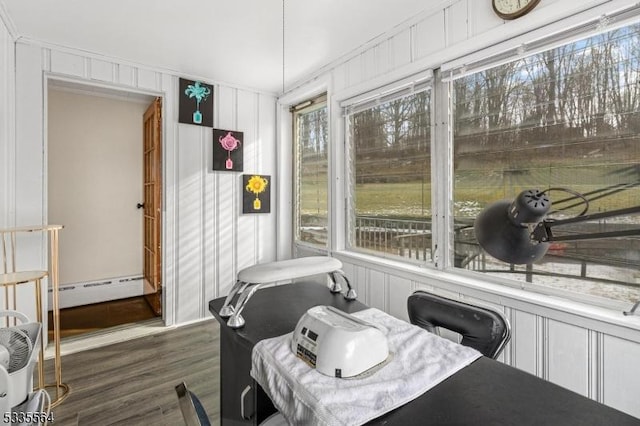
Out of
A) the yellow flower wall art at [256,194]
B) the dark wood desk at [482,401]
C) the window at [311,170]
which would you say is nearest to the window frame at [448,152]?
the window at [311,170]

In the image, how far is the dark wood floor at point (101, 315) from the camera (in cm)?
326

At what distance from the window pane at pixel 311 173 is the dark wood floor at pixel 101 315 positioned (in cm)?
199

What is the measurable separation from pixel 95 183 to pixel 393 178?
143 inches

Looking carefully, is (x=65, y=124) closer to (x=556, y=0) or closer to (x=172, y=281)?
(x=172, y=281)

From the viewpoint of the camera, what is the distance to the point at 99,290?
4.07 metres

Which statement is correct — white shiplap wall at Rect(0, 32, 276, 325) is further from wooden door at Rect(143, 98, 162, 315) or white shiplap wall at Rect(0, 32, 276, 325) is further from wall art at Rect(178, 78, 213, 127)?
wooden door at Rect(143, 98, 162, 315)

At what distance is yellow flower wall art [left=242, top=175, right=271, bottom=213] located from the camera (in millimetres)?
3746

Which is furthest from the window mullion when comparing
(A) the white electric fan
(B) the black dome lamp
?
(A) the white electric fan

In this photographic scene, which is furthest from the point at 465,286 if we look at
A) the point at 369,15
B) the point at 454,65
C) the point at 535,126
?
the point at 369,15

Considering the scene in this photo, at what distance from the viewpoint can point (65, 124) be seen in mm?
3789

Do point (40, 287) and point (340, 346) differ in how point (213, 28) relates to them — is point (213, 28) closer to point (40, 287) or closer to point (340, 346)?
point (40, 287)

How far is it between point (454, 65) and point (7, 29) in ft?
10.5

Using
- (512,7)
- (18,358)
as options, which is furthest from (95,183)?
(512,7)

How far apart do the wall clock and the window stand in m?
1.77
